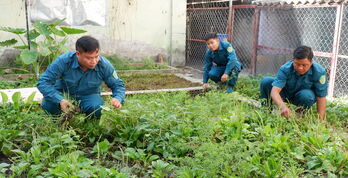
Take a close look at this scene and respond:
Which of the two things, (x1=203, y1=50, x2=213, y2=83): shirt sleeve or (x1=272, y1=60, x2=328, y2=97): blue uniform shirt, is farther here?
(x1=203, y1=50, x2=213, y2=83): shirt sleeve

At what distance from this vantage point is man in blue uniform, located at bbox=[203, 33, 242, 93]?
5.57 m

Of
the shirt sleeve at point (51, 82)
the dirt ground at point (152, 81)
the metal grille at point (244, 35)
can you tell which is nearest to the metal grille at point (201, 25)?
the metal grille at point (244, 35)

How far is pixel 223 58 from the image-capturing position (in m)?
5.96

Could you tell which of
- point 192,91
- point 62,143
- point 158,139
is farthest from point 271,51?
point 62,143

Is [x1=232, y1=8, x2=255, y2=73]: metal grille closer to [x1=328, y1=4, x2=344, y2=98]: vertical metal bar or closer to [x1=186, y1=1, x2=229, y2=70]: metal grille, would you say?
[x1=186, y1=1, x2=229, y2=70]: metal grille

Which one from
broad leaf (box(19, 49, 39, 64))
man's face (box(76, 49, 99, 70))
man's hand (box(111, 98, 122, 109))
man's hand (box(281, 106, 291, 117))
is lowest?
man's hand (box(281, 106, 291, 117))

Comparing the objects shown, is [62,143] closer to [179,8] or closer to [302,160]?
[302,160]

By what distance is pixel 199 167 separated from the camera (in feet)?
8.20

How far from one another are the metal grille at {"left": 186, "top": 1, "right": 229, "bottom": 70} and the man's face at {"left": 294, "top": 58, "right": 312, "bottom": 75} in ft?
20.4

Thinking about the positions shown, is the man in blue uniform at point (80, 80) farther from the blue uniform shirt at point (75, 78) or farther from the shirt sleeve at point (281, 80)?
the shirt sleeve at point (281, 80)

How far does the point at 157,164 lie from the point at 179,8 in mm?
7227

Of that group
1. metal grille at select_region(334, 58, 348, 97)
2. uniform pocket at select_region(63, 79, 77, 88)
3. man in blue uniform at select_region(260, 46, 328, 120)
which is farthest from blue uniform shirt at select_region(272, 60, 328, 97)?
uniform pocket at select_region(63, 79, 77, 88)

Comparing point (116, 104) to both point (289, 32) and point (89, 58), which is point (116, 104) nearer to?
point (89, 58)

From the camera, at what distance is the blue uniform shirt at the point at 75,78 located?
360cm
